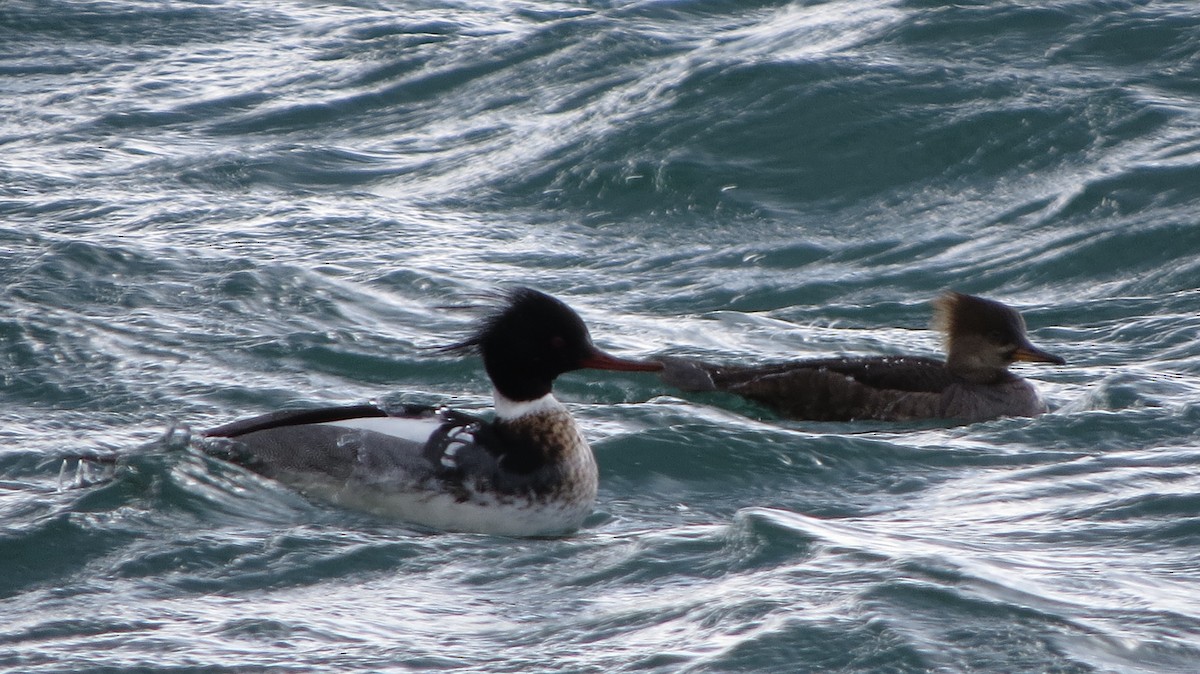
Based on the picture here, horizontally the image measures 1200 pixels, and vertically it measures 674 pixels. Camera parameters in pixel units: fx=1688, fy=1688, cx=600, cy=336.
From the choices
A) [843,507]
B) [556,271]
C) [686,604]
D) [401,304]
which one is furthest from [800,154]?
[686,604]

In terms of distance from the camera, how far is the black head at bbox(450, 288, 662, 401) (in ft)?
24.4

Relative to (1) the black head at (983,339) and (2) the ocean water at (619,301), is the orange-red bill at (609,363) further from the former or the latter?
(1) the black head at (983,339)

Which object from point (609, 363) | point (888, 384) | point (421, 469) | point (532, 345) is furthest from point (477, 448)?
point (888, 384)

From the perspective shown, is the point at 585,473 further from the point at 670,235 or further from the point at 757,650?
the point at 670,235

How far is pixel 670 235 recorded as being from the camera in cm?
1212

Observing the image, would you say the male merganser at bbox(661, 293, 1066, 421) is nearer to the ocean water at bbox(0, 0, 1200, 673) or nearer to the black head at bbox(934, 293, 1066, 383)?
the black head at bbox(934, 293, 1066, 383)

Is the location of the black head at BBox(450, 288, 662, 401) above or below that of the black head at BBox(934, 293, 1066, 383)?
above

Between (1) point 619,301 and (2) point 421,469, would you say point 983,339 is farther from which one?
(2) point 421,469

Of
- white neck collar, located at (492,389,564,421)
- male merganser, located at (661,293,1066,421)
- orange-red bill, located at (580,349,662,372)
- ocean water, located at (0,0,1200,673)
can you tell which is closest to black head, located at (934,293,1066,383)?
male merganser, located at (661,293,1066,421)

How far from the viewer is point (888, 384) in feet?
30.3

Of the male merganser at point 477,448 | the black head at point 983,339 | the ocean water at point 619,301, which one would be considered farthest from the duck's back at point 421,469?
the black head at point 983,339

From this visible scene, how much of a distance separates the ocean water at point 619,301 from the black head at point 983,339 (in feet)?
1.33

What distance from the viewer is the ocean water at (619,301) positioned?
584cm

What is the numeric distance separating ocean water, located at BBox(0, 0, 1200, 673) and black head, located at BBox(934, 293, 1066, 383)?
0.41 metres
